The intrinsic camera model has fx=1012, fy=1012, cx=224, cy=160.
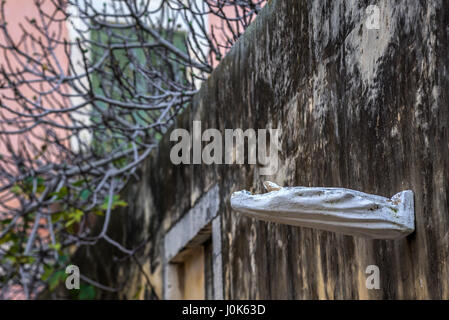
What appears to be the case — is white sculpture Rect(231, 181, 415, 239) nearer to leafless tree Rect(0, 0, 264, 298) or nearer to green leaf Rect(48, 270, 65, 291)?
leafless tree Rect(0, 0, 264, 298)

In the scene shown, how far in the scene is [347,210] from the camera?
3.55 m

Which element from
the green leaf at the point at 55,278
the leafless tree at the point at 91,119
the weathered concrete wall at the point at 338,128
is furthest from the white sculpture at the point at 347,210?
the green leaf at the point at 55,278

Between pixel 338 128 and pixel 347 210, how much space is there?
2.51 ft

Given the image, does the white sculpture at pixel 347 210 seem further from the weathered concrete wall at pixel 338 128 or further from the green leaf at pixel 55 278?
the green leaf at pixel 55 278

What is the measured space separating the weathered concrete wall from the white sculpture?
63 millimetres

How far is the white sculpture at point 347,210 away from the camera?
3.53m

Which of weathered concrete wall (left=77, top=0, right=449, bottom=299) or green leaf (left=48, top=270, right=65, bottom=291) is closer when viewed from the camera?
weathered concrete wall (left=77, top=0, right=449, bottom=299)

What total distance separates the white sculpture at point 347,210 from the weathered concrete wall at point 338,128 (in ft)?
0.21

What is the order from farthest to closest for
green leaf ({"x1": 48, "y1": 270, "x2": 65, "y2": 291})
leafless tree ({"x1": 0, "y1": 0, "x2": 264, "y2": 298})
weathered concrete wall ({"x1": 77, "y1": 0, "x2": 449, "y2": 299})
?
green leaf ({"x1": 48, "y1": 270, "x2": 65, "y2": 291}) → leafless tree ({"x1": 0, "y1": 0, "x2": 264, "y2": 298}) → weathered concrete wall ({"x1": 77, "y1": 0, "x2": 449, "y2": 299})

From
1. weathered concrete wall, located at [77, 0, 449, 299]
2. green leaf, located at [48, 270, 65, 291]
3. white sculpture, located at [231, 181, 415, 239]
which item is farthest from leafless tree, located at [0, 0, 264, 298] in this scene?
white sculpture, located at [231, 181, 415, 239]

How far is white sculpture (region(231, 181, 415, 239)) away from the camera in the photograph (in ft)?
11.6

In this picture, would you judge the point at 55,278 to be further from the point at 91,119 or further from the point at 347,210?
the point at 347,210

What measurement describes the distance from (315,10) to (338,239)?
107 centimetres
